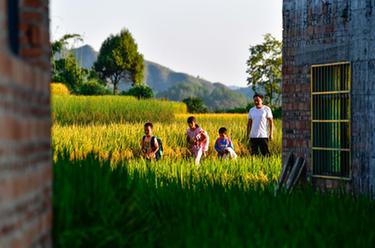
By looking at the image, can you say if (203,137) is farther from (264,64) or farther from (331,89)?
(264,64)

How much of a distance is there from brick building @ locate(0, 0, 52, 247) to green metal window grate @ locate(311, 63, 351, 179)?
23.3 ft

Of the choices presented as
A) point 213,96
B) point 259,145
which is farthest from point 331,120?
point 213,96

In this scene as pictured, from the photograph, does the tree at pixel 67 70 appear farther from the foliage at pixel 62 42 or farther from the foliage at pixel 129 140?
the foliage at pixel 129 140

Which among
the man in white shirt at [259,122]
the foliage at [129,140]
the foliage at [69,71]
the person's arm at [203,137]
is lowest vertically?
the foliage at [129,140]

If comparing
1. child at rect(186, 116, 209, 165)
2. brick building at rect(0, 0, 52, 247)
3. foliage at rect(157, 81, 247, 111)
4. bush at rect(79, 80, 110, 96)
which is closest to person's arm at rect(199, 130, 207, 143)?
child at rect(186, 116, 209, 165)

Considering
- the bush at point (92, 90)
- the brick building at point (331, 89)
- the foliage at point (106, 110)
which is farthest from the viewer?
the bush at point (92, 90)

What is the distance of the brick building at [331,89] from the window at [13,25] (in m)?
7.09

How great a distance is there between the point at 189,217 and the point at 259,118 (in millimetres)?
9708

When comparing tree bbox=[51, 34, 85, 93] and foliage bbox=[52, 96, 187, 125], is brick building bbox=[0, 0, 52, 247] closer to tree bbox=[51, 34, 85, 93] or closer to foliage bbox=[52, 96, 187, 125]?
foliage bbox=[52, 96, 187, 125]

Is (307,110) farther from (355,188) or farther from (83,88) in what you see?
(83,88)

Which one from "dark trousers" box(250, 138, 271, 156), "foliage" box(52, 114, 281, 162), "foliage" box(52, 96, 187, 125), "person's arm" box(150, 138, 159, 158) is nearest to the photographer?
"person's arm" box(150, 138, 159, 158)

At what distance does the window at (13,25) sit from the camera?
14.4 feet

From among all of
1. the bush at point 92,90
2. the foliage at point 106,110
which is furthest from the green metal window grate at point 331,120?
the bush at point 92,90

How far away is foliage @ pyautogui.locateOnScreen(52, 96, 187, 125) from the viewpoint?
3284 centimetres
